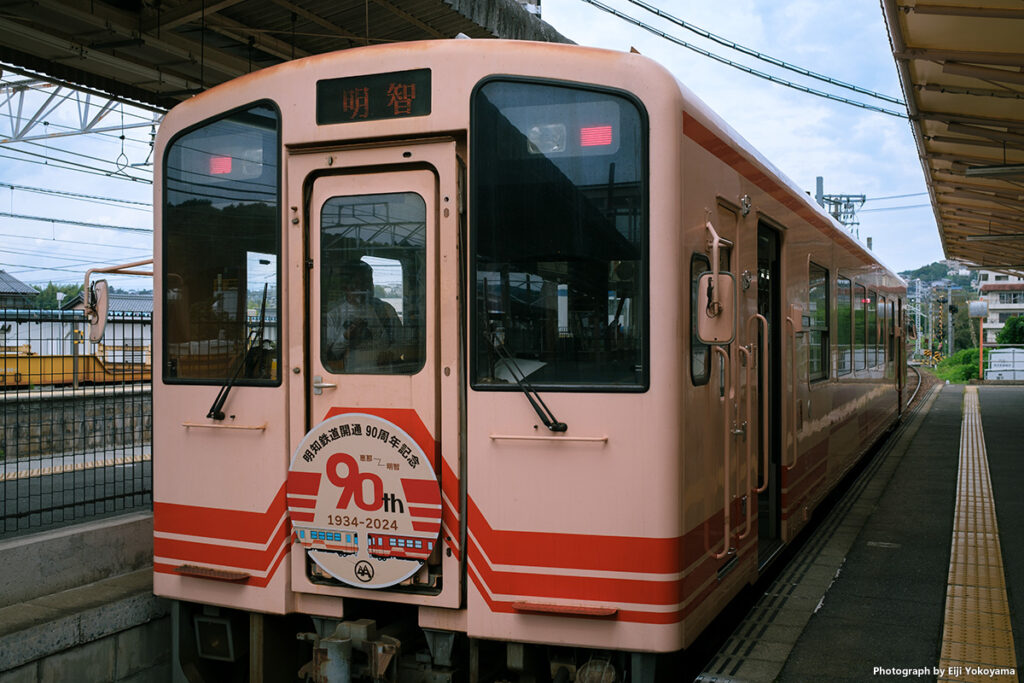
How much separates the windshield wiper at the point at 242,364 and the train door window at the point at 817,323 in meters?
4.26

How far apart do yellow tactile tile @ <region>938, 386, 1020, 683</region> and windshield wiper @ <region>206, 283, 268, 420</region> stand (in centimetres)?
366

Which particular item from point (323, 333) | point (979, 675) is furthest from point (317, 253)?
point (979, 675)

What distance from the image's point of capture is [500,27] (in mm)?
7371

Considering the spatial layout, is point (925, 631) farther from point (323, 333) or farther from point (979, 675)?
point (323, 333)

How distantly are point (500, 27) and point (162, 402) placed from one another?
4.28 meters

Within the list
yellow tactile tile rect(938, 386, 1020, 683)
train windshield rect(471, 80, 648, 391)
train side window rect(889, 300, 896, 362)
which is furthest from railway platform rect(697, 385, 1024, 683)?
train side window rect(889, 300, 896, 362)

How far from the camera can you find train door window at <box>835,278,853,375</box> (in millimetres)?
8680

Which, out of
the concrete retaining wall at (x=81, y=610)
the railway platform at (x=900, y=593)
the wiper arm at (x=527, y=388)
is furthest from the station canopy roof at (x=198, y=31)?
the railway platform at (x=900, y=593)

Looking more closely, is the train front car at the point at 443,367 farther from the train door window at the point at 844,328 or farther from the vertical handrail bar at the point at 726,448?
the train door window at the point at 844,328

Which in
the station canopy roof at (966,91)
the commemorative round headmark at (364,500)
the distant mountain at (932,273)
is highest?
the distant mountain at (932,273)

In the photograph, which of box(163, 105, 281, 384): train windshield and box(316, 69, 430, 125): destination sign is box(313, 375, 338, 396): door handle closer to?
box(163, 105, 281, 384): train windshield

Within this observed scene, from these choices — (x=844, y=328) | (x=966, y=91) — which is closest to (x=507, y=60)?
(x=844, y=328)

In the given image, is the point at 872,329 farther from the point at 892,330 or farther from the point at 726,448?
the point at 726,448

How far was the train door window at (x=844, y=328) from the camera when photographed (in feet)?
28.5
